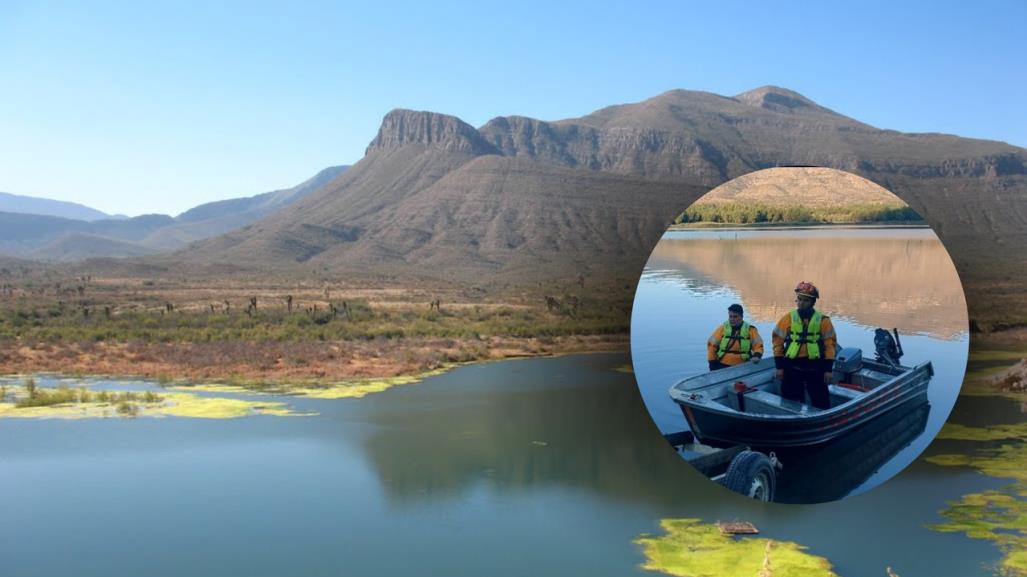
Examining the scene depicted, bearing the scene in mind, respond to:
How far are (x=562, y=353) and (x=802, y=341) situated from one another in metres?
21.5

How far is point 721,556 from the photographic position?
9680 mm

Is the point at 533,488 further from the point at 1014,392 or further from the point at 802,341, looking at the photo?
the point at 1014,392

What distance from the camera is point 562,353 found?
26953mm

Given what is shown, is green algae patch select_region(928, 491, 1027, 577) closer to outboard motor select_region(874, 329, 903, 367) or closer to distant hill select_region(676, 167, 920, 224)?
outboard motor select_region(874, 329, 903, 367)

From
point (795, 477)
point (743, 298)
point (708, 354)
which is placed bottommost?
point (795, 477)

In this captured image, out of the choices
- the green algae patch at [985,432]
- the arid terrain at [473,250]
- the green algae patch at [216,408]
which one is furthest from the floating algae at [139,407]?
the green algae patch at [985,432]

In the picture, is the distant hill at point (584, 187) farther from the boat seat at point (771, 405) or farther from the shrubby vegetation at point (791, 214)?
the boat seat at point (771, 405)

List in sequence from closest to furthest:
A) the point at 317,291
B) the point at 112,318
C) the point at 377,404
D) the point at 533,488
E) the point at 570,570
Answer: the point at 570,570 → the point at 533,488 → the point at 377,404 → the point at 112,318 → the point at 317,291

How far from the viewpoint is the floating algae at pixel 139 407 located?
16.9 meters

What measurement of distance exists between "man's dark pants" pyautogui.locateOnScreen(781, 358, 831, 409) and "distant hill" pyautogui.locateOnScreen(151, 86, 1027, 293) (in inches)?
1100

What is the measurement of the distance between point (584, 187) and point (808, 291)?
225 ft

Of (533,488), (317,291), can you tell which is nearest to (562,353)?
(533,488)

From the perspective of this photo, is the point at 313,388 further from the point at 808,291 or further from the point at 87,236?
the point at 87,236

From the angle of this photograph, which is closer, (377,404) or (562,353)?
(377,404)
